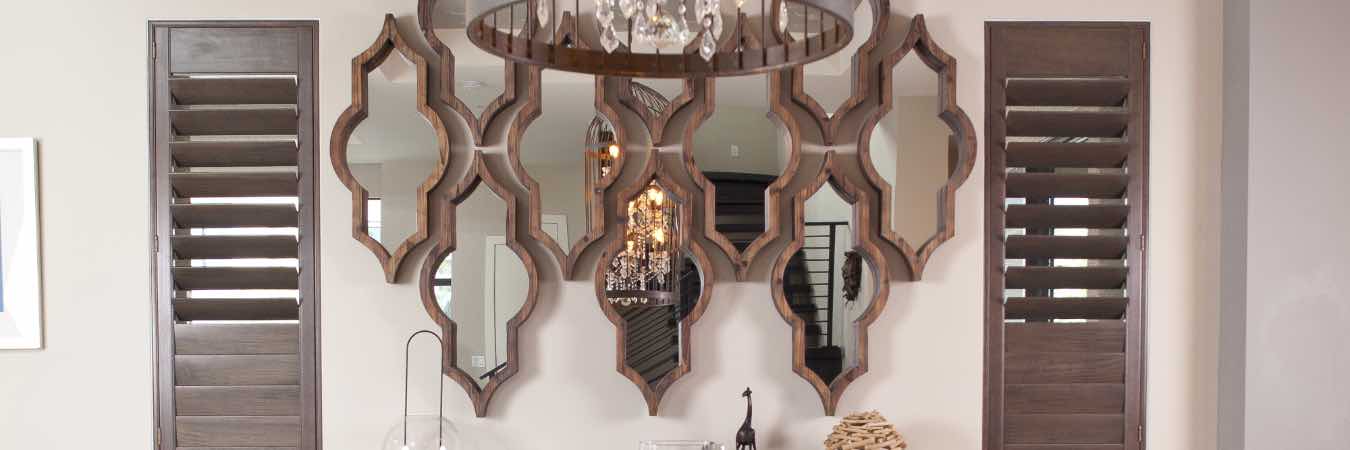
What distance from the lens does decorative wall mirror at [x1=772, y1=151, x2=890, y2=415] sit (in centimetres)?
227

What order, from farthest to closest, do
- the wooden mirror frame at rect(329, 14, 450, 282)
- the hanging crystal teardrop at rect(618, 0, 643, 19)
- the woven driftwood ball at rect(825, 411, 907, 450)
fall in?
1. the wooden mirror frame at rect(329, 14, 450, 282)
2. the woven driftwood ball at rect(825, 411, 907, 450)
3. the hanging crystal teardrop at rect(618, 0, 643, 19)

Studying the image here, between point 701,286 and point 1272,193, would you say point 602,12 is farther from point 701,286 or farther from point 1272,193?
point 1272,193

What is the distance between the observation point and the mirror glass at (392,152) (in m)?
2.27

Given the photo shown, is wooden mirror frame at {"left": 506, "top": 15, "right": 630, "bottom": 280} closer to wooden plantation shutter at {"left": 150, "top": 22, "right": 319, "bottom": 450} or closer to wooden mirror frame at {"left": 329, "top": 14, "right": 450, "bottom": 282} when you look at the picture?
wooden mirror frame at {"left": 329, "top": 14, "right": 450, "bottom": 282}

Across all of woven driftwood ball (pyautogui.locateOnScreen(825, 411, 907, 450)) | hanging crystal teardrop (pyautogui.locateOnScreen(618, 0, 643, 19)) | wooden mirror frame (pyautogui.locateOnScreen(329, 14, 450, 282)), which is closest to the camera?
hanging crystal teardrop (pyautogui.locateOnScreen(618, 0, 643, 19))

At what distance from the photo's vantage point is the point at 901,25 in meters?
2.33

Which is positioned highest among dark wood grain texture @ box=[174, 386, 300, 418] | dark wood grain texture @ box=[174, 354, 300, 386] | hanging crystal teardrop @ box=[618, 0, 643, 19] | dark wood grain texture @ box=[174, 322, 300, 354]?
hanging crystal teardrop @ box=[618, 0, 643, 19]

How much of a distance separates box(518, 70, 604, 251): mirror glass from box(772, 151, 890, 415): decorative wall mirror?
1.85 feet

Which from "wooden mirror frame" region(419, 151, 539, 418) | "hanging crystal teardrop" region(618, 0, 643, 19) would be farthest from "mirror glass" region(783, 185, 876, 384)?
"hanging crystal teardrop" region(618, 0, 643, 19)

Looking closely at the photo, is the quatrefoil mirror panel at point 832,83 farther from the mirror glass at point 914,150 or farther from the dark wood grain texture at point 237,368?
the dark wood grain texture at point 237,368

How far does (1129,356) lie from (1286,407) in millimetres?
392

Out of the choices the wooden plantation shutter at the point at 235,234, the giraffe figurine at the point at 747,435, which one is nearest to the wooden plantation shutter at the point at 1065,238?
the giraffe figurine at the point at 747,435

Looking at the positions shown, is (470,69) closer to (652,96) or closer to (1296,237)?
(652,96)

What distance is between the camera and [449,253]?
7.49 feet
